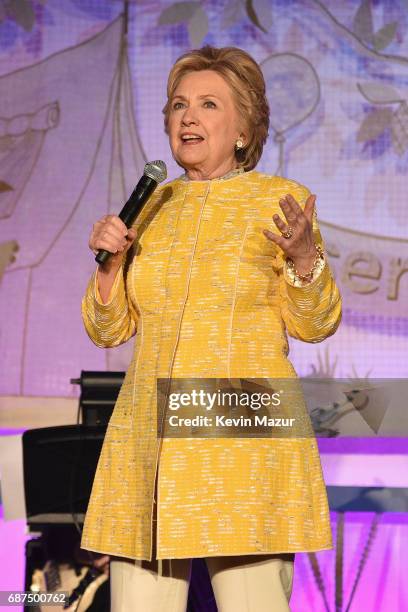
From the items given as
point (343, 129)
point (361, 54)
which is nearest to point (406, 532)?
point (343, 129)

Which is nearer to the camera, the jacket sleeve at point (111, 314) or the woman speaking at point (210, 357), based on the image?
the woman speaking at point (210, 357)

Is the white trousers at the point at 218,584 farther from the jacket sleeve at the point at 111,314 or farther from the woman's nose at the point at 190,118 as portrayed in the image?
the woman's nose at the point at 190,118

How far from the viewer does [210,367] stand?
5.21 ft

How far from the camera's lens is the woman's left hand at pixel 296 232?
1516mm

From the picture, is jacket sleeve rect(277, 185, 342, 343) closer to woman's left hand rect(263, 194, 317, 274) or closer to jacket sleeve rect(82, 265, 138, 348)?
woman's left hand rect(263, 194, 317, 274)

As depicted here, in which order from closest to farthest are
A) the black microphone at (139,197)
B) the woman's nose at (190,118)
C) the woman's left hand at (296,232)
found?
the woman's left hand at (296,232) → the black microphone at (139,197) → the woman's nose at (190,118)

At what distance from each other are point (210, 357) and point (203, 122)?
45cm

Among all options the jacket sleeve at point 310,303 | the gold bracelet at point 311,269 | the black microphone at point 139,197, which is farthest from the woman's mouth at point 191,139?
the gold bracelet at point 311,269

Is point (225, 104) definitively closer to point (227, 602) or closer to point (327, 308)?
point (327, 308)

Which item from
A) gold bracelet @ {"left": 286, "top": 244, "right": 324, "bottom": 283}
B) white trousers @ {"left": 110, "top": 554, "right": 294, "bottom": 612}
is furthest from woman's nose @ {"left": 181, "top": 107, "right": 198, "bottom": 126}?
white trousers @ {"left": 110, "top": 554, "right": 294, "bottom": 612}

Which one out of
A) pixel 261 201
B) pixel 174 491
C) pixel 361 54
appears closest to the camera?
pixel 174 491

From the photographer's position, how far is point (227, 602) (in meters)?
1.54

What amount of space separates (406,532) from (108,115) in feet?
5.55

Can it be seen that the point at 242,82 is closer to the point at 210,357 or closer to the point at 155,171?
the point at 155,171
